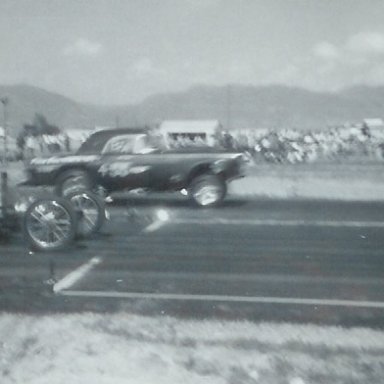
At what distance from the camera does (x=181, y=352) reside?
429 centimetres

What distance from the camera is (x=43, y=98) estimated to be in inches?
257

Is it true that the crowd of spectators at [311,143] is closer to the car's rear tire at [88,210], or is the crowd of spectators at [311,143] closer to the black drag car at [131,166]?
the black drag car at [131,166]

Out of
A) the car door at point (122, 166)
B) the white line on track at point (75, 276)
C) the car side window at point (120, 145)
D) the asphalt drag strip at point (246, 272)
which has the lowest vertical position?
the asphalt drag strip at point (246, 272)

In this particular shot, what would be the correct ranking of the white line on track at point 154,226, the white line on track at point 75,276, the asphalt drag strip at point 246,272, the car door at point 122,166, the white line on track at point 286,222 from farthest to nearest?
the white line on track at point 286,222 < the white line on track at point 154,226 < the car door at point 122,166 < the white line on track at point 75,276 < the asphalt drag strip at point 246,272

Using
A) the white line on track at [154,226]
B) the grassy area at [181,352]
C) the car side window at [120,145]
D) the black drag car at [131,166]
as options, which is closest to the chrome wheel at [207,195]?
the black drag car at [131,166]

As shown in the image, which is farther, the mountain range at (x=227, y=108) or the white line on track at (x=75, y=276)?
the mountain range at (x=227, y=108)

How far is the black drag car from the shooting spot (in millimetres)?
7383

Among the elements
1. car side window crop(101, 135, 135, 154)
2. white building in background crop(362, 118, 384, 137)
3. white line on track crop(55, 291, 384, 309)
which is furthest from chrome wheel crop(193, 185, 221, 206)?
white line on track crop(55, 291, 384, 309)

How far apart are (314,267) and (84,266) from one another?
1.96 m

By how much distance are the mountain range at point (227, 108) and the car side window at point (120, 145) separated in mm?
556

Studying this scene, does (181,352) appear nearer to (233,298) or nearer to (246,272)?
(233,298)

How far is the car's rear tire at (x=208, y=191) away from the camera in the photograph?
31.1ft

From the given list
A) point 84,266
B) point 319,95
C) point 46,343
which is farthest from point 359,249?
point 46,343

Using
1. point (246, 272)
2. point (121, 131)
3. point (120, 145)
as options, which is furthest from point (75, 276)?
point (120, 145)
